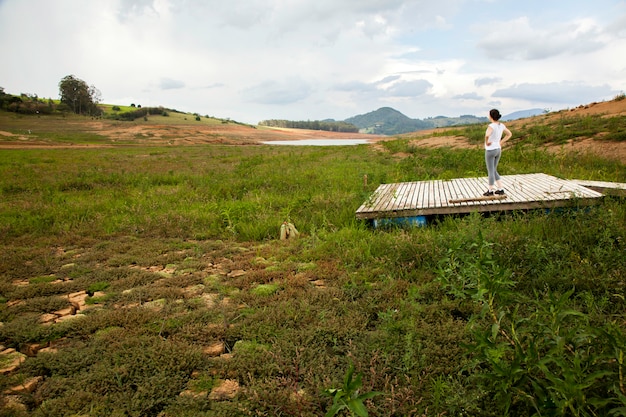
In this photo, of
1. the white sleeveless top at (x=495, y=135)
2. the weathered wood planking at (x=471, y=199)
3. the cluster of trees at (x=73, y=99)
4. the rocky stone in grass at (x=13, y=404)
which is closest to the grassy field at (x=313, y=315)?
the rocky stone in grass at (x=13, y=404)

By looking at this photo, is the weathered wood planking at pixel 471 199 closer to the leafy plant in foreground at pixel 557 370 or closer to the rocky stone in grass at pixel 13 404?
the leafy plant in foreground at pixel 557 370

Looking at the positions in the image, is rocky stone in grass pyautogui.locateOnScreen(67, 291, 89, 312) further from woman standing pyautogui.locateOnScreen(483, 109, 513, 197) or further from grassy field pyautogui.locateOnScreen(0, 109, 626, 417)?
woman standing pyautogui.locateOnScreen(483, 109, 513, 197)

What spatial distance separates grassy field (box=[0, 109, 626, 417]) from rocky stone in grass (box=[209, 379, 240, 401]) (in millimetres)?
22

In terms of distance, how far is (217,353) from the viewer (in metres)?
3.20

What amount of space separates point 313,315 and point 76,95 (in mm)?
90921

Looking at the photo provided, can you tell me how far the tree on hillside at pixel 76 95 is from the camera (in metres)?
74.1

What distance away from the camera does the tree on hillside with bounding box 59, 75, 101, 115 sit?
7406cm

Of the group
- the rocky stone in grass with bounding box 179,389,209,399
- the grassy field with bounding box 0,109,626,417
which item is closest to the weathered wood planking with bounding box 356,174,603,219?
the grassy field with bounding box 0,109,626,417

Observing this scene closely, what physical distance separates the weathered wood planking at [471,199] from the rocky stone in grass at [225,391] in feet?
14.6

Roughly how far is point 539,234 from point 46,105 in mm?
81362

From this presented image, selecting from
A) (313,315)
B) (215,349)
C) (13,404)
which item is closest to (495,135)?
(313,315)

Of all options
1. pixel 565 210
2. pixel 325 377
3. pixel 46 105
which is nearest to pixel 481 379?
pixel 325 377

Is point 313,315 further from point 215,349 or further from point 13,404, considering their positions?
point 13,404

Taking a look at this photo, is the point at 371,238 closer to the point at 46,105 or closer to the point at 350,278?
the point at 350,278
